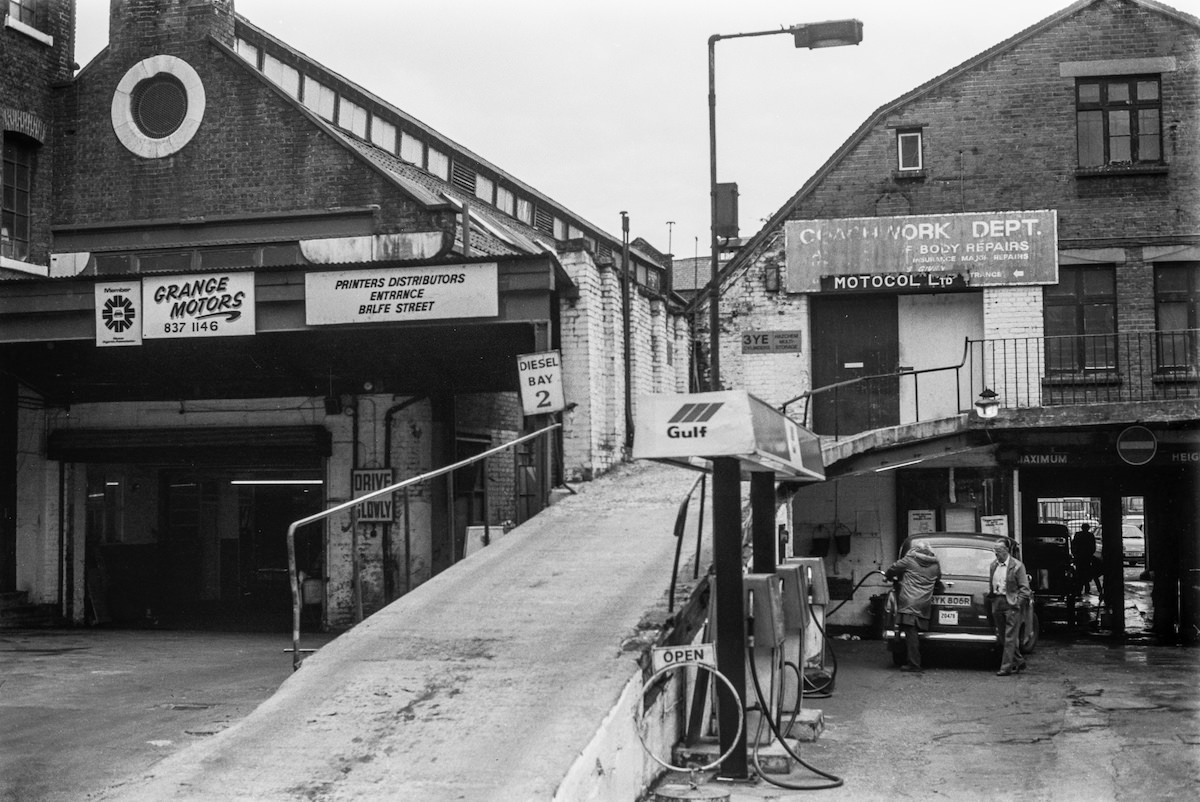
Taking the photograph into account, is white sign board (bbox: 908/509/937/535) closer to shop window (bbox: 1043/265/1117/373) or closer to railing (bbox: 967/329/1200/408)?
railing (bbox: 967/329/1200/408)

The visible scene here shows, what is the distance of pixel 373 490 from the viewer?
1798cm

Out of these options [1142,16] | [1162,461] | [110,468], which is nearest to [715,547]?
[1162,461]

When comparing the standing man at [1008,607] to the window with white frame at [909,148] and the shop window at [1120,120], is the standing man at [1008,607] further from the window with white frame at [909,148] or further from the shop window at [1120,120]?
the shop window at [1120,120]

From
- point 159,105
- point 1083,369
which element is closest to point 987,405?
point 1083,369

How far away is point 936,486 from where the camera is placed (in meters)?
21.1

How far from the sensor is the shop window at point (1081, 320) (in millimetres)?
20938

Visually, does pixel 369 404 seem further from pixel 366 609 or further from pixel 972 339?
pixel 972 339

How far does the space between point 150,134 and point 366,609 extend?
27.2 ft

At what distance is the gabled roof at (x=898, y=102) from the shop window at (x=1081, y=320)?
3801mm

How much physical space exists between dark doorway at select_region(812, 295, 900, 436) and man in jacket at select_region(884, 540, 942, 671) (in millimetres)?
6315

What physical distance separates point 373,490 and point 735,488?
10.5 m

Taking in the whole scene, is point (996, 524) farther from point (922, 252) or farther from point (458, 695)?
point (458, 695)

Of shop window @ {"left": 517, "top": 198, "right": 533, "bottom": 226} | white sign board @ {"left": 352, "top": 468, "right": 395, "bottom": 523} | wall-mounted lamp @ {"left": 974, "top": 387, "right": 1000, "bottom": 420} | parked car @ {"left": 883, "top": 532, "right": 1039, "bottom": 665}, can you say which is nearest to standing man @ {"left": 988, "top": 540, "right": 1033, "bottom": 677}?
parked car @ {"left": 883, "top": 532, "right": 1039, "bottom": 665}

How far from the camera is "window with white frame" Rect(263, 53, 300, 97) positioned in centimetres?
2509
